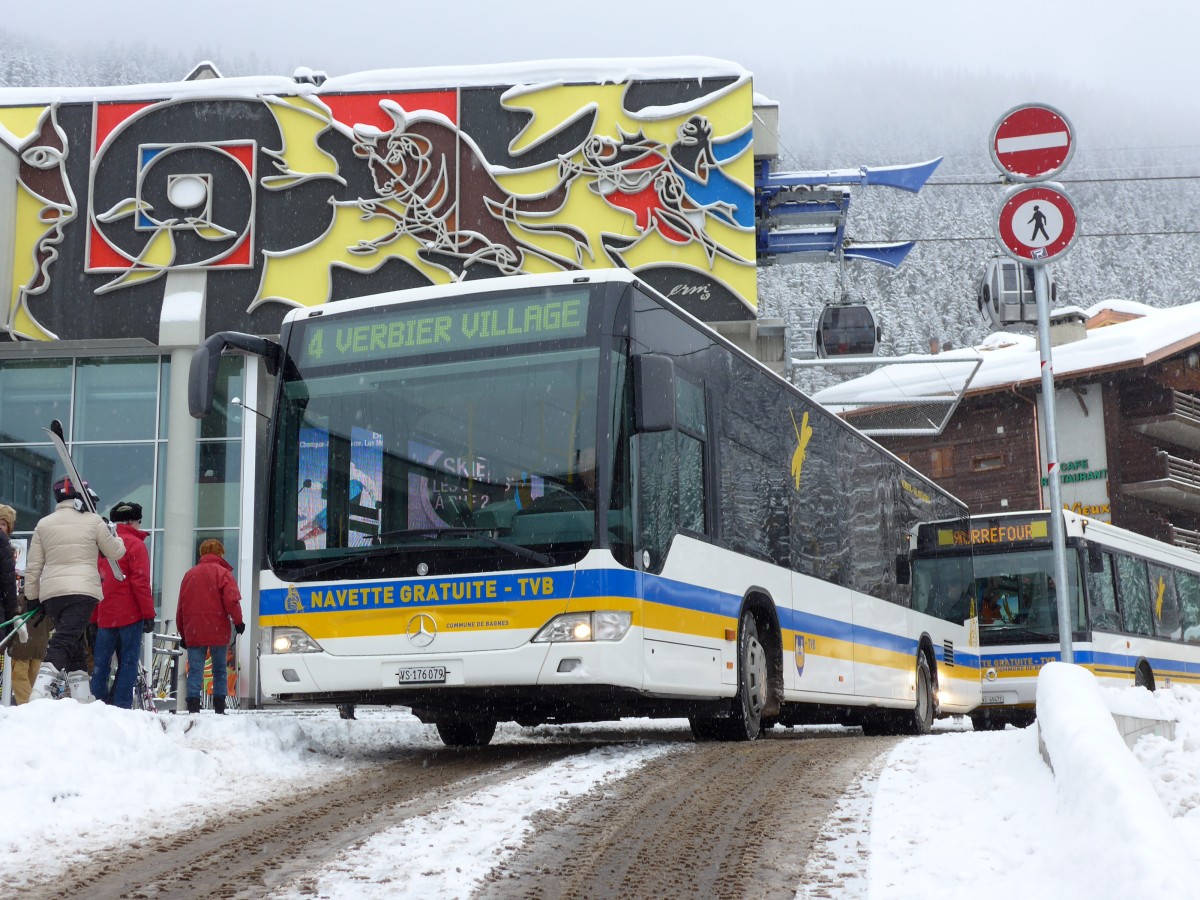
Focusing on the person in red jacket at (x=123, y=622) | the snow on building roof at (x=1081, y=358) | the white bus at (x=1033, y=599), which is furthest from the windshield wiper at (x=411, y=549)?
the snow on building roof at (x=1081, y=358)

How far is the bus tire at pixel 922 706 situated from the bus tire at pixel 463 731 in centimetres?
640

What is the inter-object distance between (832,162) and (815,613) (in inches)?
5132

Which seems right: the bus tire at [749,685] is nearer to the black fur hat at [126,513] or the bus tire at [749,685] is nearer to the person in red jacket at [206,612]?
the person in red jacket at [206,612]

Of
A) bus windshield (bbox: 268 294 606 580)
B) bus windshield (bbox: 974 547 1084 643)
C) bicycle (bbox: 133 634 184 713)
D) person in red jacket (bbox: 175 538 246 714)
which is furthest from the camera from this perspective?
bus windshield (bbox: 974 547 1084 643)

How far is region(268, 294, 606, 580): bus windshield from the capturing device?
Answer: 8742 mm

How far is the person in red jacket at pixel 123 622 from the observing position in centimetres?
1038

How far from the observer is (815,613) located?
12477 mm

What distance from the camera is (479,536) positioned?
8781 millimetres

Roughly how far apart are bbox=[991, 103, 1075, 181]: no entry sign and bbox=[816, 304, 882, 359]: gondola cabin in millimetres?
14208

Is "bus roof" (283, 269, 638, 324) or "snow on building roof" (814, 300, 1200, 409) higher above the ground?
"snow on building roof" (814, 300, 1200, 409)

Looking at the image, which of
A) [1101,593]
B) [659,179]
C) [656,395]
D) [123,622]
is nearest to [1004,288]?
[659,179]

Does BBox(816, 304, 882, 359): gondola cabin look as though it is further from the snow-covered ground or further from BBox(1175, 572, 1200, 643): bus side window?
the snow-covered ground

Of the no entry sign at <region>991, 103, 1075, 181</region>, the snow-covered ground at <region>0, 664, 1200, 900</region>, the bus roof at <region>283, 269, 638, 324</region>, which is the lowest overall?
the snow-covered ground at <region>0, 664, 1200, 900</region>

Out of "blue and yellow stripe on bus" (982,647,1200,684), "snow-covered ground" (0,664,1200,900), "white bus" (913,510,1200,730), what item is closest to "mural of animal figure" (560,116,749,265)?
"white bus" (913,510,1200,730)
